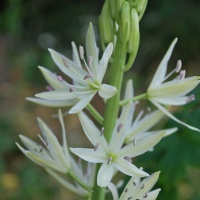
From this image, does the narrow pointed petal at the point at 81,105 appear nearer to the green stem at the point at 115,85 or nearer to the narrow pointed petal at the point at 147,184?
the green stem at the point at 115,85

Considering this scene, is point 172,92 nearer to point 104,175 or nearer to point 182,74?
point 182,74

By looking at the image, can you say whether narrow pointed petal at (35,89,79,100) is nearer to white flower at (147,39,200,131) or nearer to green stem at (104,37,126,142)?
green stem at (104,37,126,142)

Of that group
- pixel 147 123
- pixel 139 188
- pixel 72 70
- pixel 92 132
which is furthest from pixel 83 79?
pixel 139 188

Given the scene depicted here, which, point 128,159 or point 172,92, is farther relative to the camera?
point 172,92

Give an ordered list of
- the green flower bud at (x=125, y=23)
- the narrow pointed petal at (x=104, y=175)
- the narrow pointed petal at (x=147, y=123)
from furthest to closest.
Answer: the narrow pointed petal at (x=147, y=123) < the green flower bud at (x=125, y=23) < the narrow pointed petal at (x=104, y=175)

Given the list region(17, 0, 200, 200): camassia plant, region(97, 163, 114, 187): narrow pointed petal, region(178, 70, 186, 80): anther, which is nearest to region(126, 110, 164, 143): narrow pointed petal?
region(17, 0, 200, 200): camassia plant

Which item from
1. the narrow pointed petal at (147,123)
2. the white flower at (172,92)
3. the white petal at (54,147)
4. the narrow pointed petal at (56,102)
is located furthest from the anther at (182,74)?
the white petal at (54,147)

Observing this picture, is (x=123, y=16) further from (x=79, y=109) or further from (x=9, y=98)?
(x=9, y=98)

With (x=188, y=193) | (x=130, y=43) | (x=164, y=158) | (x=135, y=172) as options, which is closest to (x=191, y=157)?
(x=164, y=158)
